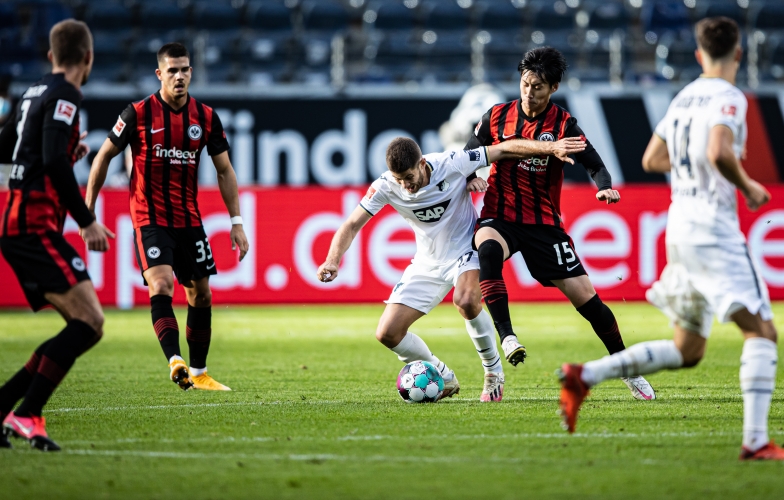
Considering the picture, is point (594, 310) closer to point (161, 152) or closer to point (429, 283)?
point (429, 283)

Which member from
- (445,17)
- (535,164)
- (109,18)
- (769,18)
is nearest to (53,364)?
(535,164)

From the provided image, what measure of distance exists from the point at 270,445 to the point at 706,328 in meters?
2.28

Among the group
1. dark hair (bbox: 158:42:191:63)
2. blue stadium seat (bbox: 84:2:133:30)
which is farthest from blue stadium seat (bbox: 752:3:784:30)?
dark hair (bbox: 158:42:191:63)

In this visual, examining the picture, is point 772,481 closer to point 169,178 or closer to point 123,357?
point 169,178

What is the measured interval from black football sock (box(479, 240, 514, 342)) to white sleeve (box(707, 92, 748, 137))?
7.84ft

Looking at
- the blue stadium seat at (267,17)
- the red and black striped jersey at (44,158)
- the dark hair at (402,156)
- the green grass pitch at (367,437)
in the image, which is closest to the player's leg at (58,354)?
the green grass pitch at (367,437)

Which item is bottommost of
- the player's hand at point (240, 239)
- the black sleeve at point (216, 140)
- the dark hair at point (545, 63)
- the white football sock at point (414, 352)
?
the white football sock at point (414, 352)

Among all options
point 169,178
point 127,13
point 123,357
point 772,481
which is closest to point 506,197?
point 169,178

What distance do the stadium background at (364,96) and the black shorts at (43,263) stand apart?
32.2 ft

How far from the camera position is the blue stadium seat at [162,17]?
19438 millimetres

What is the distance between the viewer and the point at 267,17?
64.3ft

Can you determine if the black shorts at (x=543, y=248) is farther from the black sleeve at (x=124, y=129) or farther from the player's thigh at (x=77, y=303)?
the player's thigh at (x=77, y=303)

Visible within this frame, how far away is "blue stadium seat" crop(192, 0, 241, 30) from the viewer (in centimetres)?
1952

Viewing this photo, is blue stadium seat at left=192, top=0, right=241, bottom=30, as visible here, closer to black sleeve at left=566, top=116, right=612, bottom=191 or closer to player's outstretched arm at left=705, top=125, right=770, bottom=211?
black sleeve at left=566, top=116, right=612, bottom=191
